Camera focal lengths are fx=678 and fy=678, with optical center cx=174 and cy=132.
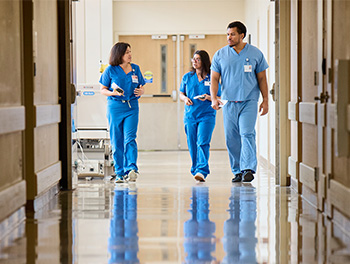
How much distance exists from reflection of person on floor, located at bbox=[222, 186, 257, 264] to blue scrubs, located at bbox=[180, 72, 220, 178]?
129 cm

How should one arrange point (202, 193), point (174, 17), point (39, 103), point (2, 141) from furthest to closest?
point (174, 17)
point (202, 193)
point (39, 103)
point (2, 141)

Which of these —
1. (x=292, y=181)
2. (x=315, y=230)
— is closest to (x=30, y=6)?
(x=315, y=230)

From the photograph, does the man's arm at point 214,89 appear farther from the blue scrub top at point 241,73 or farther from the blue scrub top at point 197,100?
the blue scrub top at point 197,100

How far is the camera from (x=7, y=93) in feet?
12.1

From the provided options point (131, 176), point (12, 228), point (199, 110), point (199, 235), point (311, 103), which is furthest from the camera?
point (199, 110)

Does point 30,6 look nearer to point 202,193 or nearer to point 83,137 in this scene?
point 202,193

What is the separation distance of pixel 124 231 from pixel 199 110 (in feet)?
10.4

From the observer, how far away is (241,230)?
357 centimetres

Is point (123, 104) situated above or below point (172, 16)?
below

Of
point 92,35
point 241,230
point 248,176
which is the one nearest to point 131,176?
point 248,176

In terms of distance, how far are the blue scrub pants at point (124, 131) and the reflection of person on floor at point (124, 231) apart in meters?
1.26

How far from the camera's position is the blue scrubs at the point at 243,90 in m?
6.02

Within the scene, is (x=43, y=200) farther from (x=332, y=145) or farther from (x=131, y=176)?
(x=332, y=145)

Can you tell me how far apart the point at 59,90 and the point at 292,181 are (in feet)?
6.66
